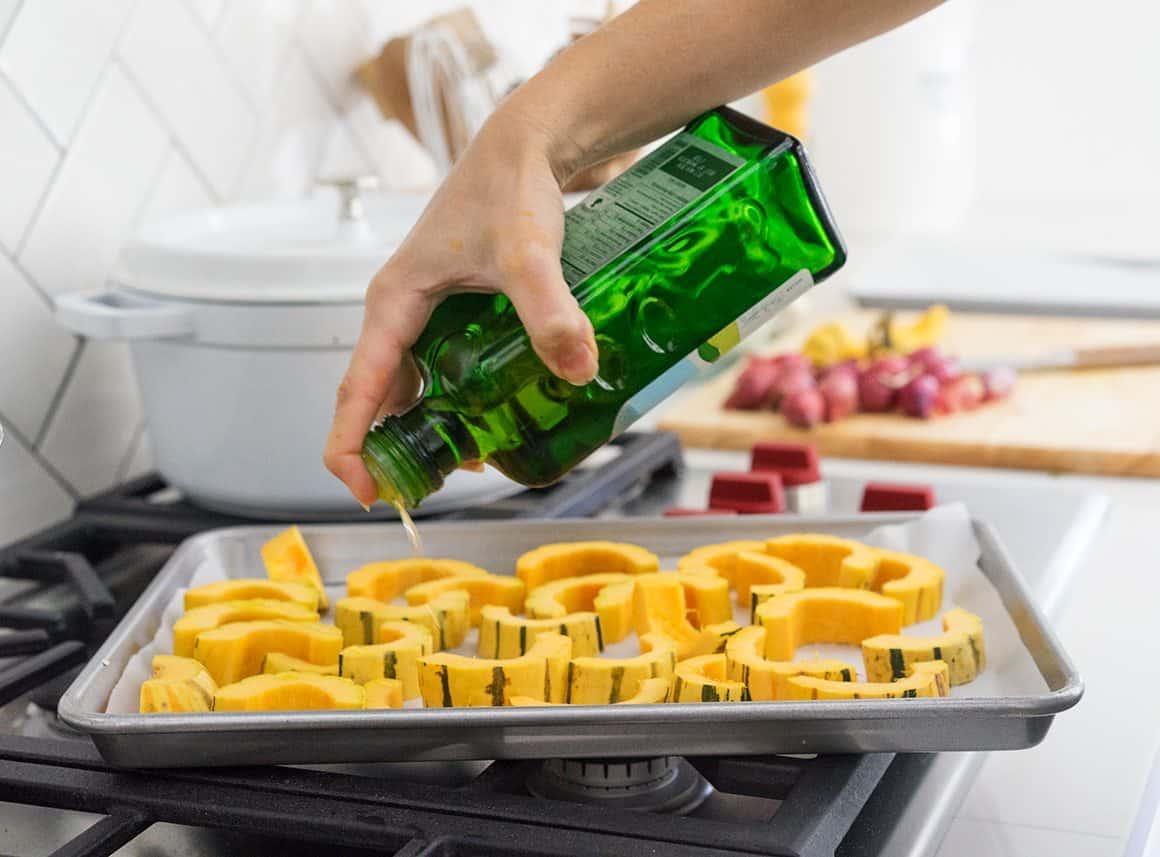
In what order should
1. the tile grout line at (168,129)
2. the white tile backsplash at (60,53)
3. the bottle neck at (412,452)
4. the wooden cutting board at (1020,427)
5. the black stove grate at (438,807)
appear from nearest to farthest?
the black stove grate at (438,807) < the bottle neck at (412,452) < the white tile backsplash at (60,53) < the tile grout line at (168,129) < the wooden cutting board at (1020,427)

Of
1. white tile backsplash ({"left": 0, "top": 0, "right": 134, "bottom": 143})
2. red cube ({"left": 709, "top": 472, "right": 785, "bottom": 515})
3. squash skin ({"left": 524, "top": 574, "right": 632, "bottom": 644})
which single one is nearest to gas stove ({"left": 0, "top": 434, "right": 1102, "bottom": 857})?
squash skin ({"left": 524, "top": 574, "right": 632, "bottom": 644})

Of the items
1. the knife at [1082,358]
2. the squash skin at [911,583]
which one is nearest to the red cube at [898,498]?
the squash skin at [911,583]

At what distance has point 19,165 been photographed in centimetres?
109

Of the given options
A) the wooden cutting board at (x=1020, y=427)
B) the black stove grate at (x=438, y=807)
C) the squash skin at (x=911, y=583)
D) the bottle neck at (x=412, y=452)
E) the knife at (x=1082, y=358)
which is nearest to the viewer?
the black stove grate at (x=438, y=807)

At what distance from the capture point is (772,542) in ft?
2.96

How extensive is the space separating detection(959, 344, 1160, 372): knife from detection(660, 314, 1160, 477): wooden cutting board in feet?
0.04

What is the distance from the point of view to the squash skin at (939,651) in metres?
0.73

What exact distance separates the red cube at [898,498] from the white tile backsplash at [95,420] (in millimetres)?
594

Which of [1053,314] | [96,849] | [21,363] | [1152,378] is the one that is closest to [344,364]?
[21,363]

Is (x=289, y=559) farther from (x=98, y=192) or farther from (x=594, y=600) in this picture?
(x=98, y=192)

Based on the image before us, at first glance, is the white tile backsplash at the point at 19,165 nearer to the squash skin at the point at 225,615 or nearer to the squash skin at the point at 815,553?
the squash skin at the point at 225,615

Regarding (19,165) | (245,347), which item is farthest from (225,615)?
(19,165)

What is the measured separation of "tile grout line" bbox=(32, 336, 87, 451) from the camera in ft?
3.69

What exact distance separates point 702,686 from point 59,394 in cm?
65
